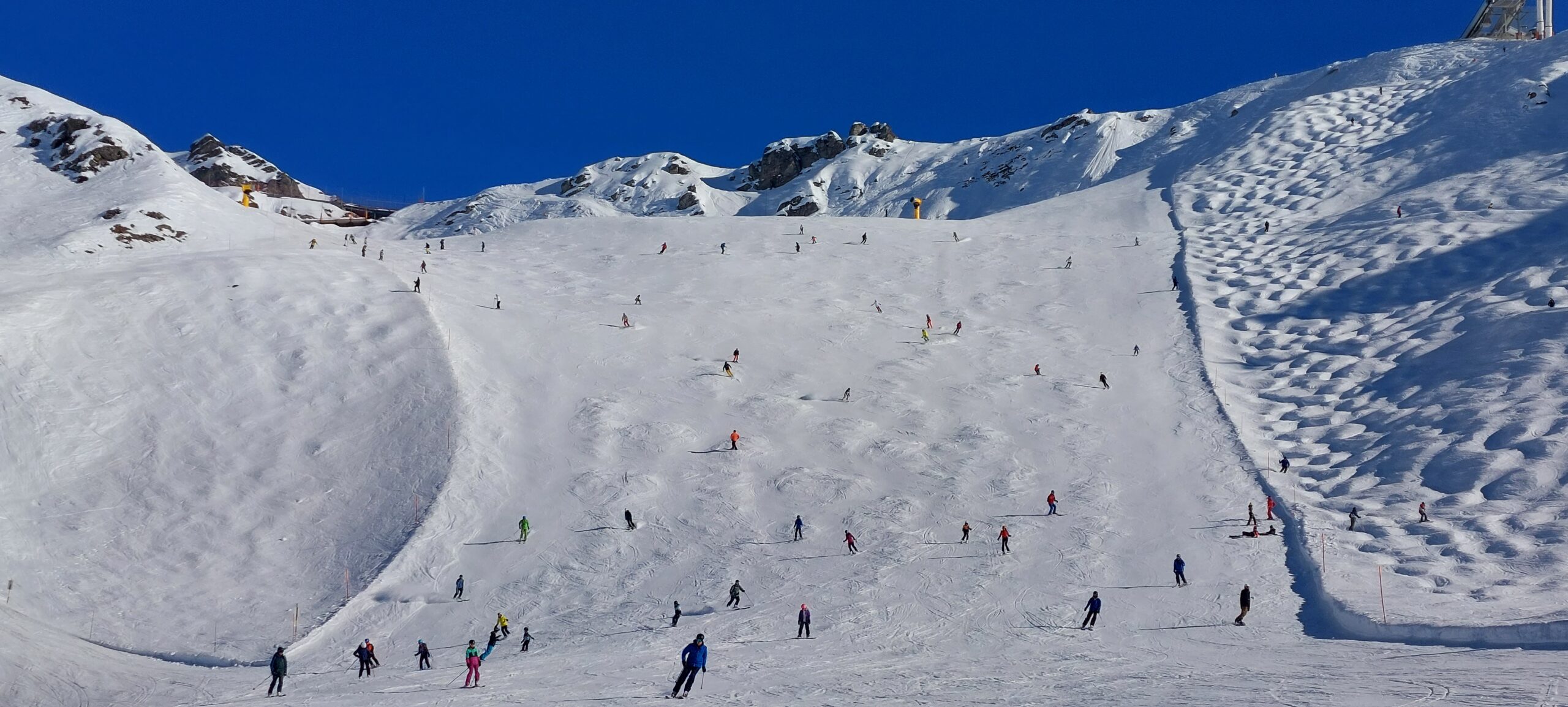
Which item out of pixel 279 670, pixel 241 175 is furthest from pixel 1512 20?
pixel 241 175

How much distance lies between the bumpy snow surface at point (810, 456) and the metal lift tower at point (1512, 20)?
96.9ft

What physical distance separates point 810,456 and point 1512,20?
244ft

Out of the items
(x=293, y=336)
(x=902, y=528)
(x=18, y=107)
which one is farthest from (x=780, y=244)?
(x=18, y=107)

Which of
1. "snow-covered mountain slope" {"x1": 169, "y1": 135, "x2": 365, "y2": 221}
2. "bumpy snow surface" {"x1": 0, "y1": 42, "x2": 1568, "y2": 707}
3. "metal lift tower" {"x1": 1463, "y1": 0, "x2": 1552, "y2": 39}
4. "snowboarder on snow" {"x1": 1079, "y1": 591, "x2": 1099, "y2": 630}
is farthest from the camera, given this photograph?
"snow-covered mountain slope" {"x1": 169, "y1": 135, "x2": 365, "y2": 221}

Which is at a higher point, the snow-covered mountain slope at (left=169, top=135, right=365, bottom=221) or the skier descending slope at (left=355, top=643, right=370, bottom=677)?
the snow-covered mountain slope at (left=169, top=135, right=365, bottom=221)

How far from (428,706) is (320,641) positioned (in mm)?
8728

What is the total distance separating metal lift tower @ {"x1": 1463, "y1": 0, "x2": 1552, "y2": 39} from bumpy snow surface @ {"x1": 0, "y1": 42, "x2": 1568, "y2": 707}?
2953cm

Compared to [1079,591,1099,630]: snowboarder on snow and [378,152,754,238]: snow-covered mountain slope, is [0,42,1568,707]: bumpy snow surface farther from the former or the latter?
[378,152,754,238]: snow-covered mountain slope

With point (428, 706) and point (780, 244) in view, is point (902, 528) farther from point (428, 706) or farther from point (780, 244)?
point (780, 244)

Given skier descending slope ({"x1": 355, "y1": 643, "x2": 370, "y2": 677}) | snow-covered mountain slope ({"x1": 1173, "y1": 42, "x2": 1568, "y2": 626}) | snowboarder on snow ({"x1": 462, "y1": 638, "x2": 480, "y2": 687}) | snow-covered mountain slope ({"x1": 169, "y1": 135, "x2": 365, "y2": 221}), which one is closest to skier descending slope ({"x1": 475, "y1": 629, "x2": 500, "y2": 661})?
skier descending slope ({"x1": 355, "y1": 643, "x2": 370, "y2": 677})

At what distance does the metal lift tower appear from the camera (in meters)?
80.6

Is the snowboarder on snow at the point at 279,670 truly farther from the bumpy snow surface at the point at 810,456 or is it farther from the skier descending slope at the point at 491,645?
the skier descending slope at the point at 491,645

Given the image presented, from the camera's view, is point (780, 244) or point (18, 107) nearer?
point (780, 244)

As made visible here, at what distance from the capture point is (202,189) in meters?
63.3
